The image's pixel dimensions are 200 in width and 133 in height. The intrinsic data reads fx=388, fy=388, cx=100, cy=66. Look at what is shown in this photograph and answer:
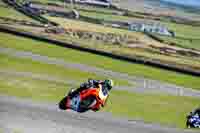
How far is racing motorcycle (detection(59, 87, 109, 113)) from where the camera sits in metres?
23.8

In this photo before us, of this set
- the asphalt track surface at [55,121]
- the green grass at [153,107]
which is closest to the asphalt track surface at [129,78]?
the green grass at [153,107]

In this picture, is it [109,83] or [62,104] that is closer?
[62,104]

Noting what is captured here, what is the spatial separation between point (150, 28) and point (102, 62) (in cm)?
1192

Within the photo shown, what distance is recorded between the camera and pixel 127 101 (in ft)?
86.2

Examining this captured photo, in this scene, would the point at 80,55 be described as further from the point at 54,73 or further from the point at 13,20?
the point at 13,20

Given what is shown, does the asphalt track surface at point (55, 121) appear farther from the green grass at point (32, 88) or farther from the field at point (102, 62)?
the field at point (102, 62)

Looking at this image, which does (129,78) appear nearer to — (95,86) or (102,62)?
(102,62)

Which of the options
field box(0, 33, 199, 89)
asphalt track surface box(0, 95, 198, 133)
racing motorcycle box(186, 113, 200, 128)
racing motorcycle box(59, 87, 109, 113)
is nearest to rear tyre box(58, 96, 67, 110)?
racing motorcycle box(59, 87, 109, 113)

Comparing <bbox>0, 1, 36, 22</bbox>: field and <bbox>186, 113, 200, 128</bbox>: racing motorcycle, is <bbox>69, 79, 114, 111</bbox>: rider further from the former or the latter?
<bbox>0, 1, 36, 22</bbox>: field

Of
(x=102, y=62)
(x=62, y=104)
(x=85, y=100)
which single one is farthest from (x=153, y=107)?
(x=102, y=62)

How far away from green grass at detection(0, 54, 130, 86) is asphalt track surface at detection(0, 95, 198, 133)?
16.7 feet

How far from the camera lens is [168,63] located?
117ft

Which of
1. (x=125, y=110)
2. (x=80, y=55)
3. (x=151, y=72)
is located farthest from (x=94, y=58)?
(x=125, y=110)

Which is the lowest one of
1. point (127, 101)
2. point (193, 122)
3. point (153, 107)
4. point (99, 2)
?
point (193, 122)
